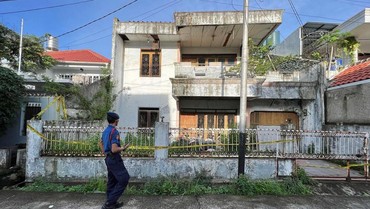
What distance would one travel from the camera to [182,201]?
5.50 meters

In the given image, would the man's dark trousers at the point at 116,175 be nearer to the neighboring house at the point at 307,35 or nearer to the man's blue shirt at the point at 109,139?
the man's blue shirt at the point at 109,139

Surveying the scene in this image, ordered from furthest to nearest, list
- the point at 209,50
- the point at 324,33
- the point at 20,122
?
the point at 324,33
the point at 209,50
the point at 20,122

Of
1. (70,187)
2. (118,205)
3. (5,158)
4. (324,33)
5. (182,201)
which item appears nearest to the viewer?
(118,205)

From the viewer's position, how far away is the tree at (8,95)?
8727mm

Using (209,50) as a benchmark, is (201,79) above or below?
below

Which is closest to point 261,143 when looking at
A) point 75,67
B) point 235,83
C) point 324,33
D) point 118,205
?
point 118,205

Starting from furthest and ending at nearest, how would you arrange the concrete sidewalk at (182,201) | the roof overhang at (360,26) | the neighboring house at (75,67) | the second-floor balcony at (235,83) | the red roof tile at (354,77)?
the neighboring house at (75,67) → the roof overhang at (360,26) → the second-floor balcony at (235,83) → the red roof tile at (354,77) → the concrete sidewalk at (182,201)

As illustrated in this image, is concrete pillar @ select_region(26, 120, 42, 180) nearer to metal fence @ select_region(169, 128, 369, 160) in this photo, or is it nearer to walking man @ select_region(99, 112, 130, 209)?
walking man @ select_region(99, 112, 130, 209)

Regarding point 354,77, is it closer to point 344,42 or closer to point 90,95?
point 344,42

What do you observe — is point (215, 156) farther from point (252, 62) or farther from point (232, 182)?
point (252, 62)

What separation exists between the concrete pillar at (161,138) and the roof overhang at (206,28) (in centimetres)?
618

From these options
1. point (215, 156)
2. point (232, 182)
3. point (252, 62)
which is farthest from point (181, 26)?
point (232, 182)

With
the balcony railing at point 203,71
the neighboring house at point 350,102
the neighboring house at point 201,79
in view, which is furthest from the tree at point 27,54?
the neighboring house at point 350,102

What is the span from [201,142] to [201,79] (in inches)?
188
